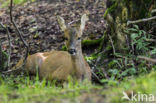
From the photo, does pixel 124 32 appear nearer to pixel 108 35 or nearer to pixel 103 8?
pixel 108 35

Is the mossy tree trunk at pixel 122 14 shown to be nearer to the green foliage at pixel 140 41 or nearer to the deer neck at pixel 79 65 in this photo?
the green foliage at pixel 140 41

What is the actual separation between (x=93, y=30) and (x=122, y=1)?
3.14 metres

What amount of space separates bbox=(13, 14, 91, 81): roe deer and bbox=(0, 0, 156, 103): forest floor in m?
0.65

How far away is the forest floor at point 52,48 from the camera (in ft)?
10.1

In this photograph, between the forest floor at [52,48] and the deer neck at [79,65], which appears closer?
the forest floor at [52,48]

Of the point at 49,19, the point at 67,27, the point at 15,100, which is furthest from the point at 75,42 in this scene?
the point at 49,19

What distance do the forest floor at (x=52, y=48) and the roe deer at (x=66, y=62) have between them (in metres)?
0.65

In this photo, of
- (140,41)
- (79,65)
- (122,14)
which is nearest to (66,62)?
(79,65)

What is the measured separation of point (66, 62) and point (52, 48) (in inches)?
90.9

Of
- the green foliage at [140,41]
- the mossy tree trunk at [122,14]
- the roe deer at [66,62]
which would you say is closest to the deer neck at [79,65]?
the roe deer at [66,62]

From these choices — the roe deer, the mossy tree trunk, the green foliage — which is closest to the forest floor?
the roe deer

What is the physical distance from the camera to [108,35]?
23.3 feet

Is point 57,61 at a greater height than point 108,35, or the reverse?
point 108,35

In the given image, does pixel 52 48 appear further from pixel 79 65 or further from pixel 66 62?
pixel 79 65
